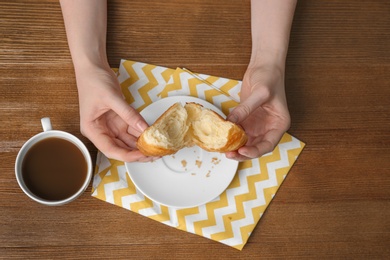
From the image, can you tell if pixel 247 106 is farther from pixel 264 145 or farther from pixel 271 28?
pixel 271 28

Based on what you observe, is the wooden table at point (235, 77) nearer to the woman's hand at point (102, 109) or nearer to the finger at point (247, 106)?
the woman's hand at point (102, 109)

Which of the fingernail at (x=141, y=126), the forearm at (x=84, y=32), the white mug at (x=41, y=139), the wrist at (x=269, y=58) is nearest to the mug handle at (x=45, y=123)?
the white mug at (x=41, y=139)

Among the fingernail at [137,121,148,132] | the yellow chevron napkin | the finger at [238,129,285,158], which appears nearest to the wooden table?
the yellow chevron napkin

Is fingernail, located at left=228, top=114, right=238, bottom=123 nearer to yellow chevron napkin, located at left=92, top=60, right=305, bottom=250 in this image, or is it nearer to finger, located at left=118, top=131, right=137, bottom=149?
yellow chevron napkin, located at left=92, top=60, right=305, bottom=250

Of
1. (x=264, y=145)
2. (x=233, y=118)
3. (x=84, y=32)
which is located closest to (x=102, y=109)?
(x=84, y=32)

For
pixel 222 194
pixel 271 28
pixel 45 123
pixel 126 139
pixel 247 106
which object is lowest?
pixel 222 194

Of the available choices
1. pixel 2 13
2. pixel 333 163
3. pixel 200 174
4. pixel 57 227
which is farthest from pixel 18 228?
pixel 333 163

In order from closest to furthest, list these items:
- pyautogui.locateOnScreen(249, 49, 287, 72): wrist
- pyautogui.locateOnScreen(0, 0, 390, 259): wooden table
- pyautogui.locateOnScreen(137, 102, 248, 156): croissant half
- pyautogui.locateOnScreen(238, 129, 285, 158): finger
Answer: pyautogui.locateOnScreen(137, 102, 248, 156): croissant half → pyautogui.locateOnScreen(238, 129, 285, 158): finger → pyautogui.locateOnScreen(0, 0, 390, 259): wooden table → pyautogui.locateOnScreen(249, 49, 287, 72): wrist
